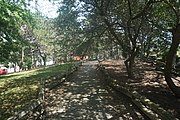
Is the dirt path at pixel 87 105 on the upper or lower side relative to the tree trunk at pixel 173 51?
lower

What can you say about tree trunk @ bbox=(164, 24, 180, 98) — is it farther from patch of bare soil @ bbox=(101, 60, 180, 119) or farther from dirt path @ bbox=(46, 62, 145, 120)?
dirt path @ bbox=(46, 62, 145, 120)

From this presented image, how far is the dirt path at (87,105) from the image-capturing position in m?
11.0

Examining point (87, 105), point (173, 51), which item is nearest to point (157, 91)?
point (173, 51)

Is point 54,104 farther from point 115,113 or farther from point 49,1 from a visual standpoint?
point 49,1

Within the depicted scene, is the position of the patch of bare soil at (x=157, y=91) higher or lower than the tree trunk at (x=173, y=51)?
lower

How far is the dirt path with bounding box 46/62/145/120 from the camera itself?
36.0 ft

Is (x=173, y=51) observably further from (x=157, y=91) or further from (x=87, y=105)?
(x=87, y=105)

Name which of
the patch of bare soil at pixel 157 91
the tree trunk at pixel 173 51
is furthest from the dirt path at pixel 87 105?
the tree trunk at pixel 173 51

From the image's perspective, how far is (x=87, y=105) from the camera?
13.0 meters

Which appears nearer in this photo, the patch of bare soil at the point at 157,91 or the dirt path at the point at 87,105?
the dirt path at the point at 87,105

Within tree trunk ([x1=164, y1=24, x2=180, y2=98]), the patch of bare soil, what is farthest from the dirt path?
tree trunk ([x1=164, y1=24, x2=180, y2=98])

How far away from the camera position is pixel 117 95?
15.3m

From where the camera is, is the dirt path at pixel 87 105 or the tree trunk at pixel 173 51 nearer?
the dirt path at pixel 87 105

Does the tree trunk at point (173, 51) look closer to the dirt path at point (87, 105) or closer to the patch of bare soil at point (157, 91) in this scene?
the patch of bare soil at point (157, 91)
